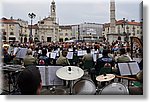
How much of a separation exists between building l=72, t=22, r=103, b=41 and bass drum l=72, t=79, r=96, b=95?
503mm

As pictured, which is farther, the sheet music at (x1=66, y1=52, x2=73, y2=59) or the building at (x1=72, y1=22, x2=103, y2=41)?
the sheet music at (x1=66, y1=52, x2=73, y2=59)

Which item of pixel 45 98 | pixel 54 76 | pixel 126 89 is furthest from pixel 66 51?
pixel 126 89

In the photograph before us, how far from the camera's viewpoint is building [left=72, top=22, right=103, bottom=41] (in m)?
2.82

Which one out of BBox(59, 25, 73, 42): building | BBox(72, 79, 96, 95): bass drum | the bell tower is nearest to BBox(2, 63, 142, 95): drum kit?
BBox(72, 79, 96, 95): bass drum

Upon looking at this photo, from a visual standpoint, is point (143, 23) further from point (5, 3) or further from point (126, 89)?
point (5, 3)

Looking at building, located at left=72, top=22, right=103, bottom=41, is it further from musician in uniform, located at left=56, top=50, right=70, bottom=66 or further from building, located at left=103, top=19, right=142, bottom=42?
musician in uniform, located at left=56, top=50, right=70, bottom=66

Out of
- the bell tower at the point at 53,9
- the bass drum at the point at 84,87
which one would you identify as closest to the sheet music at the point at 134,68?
the bass drum at the point at 84,87

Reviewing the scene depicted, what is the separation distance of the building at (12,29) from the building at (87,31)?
1.92 ft

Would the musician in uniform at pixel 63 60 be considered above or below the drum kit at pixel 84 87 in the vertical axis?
above

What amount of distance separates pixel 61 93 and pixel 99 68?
1.79 ft

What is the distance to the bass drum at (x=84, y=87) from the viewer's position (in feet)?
9.23

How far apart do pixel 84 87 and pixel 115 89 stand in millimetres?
353

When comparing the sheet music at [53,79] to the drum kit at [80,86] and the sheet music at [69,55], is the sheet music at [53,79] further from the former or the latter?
the sheet music at [69,55]

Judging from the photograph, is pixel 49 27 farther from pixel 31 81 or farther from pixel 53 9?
pixel 31 81
